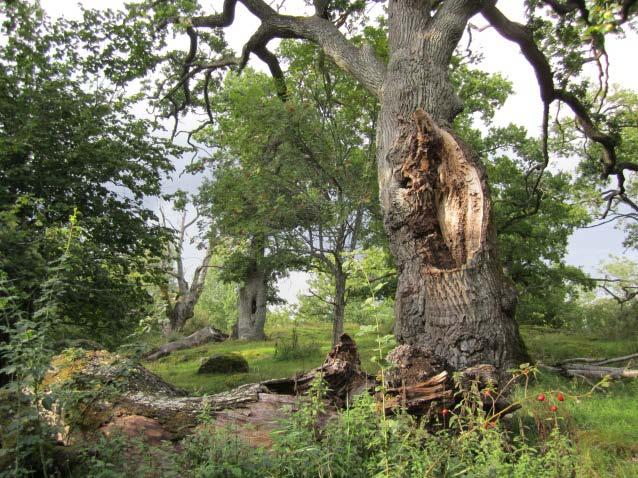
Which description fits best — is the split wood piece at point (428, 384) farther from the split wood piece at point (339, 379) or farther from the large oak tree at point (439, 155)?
the large oak tree at point (439, 155)

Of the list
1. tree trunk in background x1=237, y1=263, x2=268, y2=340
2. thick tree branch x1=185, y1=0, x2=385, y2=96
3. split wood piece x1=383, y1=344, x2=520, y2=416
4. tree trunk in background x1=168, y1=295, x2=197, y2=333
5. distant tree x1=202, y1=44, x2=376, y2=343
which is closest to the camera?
split wood piece x1=383, y1=344, x2=520, y2=416

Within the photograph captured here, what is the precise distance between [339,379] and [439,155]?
3773mm

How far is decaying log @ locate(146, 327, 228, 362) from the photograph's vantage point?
1873 cm

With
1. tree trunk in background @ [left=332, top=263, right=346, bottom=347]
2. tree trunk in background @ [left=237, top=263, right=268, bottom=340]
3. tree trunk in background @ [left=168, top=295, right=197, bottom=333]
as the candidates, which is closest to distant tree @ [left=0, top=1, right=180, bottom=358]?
tree trunk in background @ [left=332, top=263, right=346, bottom=347]

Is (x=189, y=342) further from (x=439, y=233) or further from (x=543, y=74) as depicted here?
(x=543, y=74)

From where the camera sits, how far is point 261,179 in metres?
12.0

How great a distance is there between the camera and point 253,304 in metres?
25.0

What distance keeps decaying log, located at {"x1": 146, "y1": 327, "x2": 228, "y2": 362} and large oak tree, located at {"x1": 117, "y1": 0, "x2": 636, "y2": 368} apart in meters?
12.8

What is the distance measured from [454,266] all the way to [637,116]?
1335cm

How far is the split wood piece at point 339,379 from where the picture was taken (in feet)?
16.1

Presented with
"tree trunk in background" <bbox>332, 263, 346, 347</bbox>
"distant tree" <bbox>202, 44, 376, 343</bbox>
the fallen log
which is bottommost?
the fallen log

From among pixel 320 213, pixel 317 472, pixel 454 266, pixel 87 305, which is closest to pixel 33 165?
pixel 87 305

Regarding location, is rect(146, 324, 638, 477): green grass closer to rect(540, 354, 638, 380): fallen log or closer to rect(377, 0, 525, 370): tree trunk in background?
rect(540, 354, 638, 380): fallen log

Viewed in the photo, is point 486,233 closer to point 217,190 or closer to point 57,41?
point 217,190
